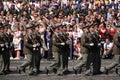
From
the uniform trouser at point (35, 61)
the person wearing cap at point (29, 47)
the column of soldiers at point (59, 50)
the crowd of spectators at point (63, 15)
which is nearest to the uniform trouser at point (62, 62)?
the column of soldiers at point (59, 50)

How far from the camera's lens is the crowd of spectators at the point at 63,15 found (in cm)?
2170

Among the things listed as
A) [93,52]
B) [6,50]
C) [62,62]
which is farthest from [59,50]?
[6,50]

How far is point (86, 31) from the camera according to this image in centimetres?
1788

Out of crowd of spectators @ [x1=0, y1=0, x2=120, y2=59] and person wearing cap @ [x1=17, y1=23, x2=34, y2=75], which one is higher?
crowd of spectators @ [x1=0, y1=0, x2=120, y2=59]

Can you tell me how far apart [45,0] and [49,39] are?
5.41 m

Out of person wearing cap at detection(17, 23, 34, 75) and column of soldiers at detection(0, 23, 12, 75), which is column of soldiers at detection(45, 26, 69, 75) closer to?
person wearing cap at detection(17, 23, 34, 75)

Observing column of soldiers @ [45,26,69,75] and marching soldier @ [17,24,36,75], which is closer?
marching soldier @ [17,24,36,75]

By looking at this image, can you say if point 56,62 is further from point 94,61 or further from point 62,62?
point 94,61

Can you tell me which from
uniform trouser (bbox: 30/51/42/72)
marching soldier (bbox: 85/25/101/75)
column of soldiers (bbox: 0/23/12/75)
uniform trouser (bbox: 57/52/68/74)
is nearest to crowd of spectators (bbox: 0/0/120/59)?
column of soldiers (bbox: 0/23/12/75)

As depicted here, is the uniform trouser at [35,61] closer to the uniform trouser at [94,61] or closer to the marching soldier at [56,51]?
the marching soldier at [56,51]

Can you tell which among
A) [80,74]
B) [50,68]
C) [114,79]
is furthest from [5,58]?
[114,79]

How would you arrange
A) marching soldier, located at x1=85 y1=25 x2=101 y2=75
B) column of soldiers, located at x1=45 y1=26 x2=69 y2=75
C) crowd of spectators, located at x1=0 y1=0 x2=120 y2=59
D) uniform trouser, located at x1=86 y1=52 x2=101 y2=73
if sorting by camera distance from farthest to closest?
crowd of spectators, located at x1=0 y1=0 x2=120 y2=59 < column of soldiers, located at x1=45 y1=26 x2=69 y2=75 < uniform trouser, located at x1=86 y1=52 x2=101 y2=73 < marching soldier, located at x1=85 y1=25 x2=101 y2=75

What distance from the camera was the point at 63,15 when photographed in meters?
24.2

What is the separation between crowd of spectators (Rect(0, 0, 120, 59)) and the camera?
2170cm
